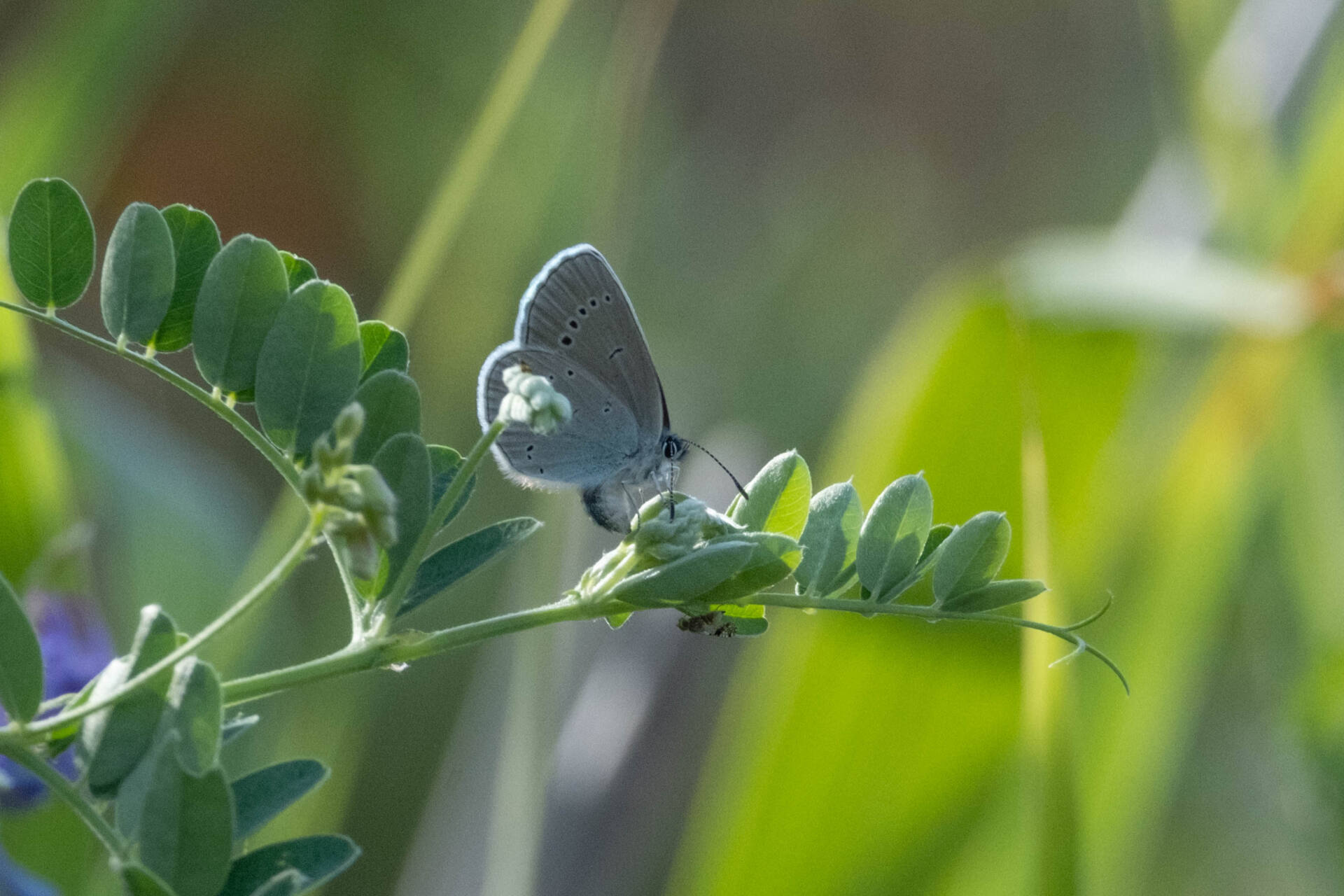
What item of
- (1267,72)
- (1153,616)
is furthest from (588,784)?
(1267,72)

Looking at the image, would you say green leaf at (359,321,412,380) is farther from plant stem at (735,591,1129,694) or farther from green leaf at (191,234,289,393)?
plant stem at (735,591,1129,694)

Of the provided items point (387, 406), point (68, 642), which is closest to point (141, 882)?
point (387, 406)

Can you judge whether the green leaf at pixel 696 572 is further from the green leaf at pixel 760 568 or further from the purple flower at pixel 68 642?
the purple flower at pixel 68 642

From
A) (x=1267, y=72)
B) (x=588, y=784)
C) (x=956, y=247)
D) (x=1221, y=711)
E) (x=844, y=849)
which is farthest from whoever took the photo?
(x=956, y=247)

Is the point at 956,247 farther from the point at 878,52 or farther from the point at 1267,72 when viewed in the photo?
the point at 1267,72

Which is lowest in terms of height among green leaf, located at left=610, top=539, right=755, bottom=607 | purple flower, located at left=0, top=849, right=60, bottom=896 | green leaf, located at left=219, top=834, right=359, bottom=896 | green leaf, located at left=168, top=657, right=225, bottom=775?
purple flower, located at left=0, top=849, right=60, bottom=896

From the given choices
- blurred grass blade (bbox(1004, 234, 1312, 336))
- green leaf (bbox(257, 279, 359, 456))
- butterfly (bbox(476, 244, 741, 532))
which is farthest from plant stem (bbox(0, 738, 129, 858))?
blurred grass blade (bbox(1004, 234, 1312, 336))
